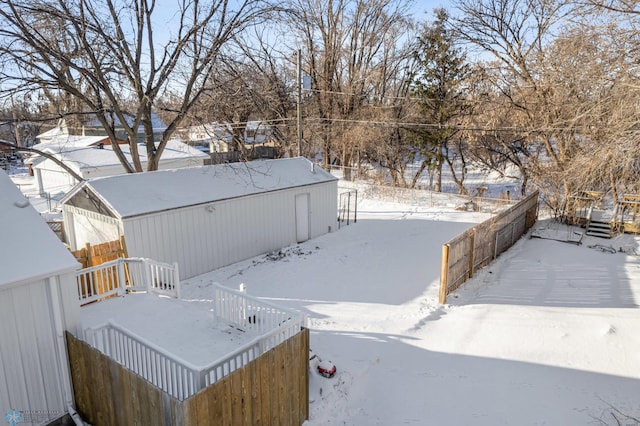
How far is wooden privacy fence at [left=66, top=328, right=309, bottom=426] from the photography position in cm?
382

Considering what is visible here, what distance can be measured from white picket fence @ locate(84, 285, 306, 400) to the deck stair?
38.6 ft

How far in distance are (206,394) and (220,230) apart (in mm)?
7716

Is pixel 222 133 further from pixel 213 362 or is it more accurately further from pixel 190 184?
pixel 213 362

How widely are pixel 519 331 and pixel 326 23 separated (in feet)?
82.4

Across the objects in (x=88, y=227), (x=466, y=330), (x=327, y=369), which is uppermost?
(x=88, y=227)

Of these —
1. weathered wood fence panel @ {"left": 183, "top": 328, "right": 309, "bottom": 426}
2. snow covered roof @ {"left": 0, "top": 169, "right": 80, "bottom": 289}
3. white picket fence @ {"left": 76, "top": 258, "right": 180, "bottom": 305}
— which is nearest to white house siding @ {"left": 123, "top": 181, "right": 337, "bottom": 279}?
white picket fence @ {"left": 76, "top": 258, "right": 180, "bottom": 305}

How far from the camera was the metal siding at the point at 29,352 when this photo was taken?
14.9 ft

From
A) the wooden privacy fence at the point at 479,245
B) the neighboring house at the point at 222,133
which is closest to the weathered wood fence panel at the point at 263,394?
the wooden privacy fence at the point at 479,245

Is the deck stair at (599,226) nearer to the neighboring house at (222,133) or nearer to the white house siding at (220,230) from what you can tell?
the white house siding at (220,230)

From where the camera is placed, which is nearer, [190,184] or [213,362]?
[213,362]

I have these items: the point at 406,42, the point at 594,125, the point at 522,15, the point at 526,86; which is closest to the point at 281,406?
the point at 594,125

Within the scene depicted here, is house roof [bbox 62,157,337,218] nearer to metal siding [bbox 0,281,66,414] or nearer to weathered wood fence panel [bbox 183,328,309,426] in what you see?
metal siding [bbox 0,281,66,414]

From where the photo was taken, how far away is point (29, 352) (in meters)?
4.75

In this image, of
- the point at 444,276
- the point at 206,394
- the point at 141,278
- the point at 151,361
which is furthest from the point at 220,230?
the point at 206,394
